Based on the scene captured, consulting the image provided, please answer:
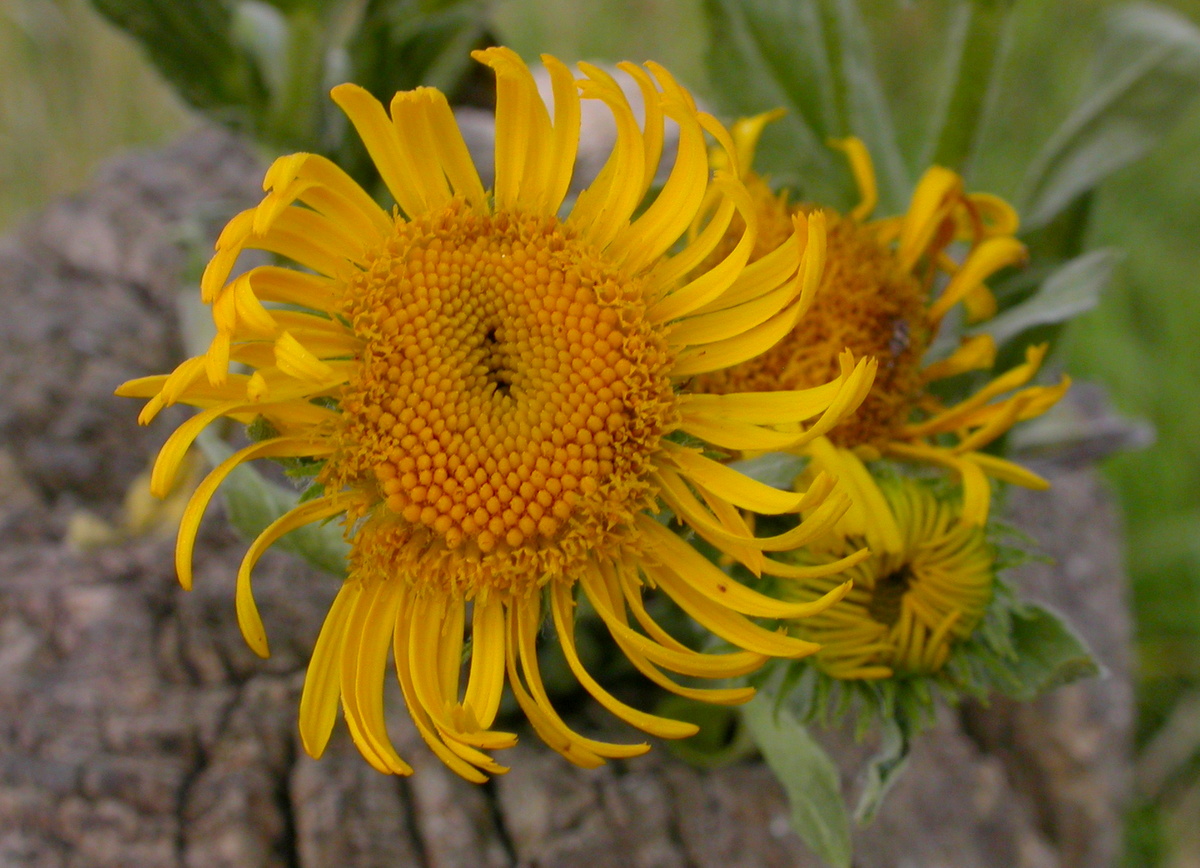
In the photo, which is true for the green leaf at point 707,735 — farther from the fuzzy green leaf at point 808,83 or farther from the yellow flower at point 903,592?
the fuzzy green leaf at point 808,83

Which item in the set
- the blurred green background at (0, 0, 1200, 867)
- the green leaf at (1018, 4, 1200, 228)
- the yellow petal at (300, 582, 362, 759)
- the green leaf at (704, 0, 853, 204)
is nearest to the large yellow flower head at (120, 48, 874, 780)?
the yellow petal at (300, 582, 362, 759)

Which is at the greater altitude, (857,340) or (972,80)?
(972,80)

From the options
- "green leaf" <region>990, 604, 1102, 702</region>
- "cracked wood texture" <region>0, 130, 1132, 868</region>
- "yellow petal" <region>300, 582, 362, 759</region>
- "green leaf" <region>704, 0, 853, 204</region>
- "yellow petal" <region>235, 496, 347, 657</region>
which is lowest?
"cracked wood texture" <region>0, 130, 1132, 868</region>

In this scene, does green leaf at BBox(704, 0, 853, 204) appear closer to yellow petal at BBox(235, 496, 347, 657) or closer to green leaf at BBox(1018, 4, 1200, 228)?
green leaf at BBox(1018, 4, 1200, 228)

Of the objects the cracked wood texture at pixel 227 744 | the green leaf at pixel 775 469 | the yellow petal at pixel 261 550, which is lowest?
the cracked wood texture at pixel 227 744

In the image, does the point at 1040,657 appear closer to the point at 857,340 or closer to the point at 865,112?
the point at 857,340

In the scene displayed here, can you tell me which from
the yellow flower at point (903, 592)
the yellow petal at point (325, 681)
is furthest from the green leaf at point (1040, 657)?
the yellow petal at point (325, 681)

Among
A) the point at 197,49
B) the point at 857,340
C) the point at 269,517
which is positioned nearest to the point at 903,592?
the point at 857,340
